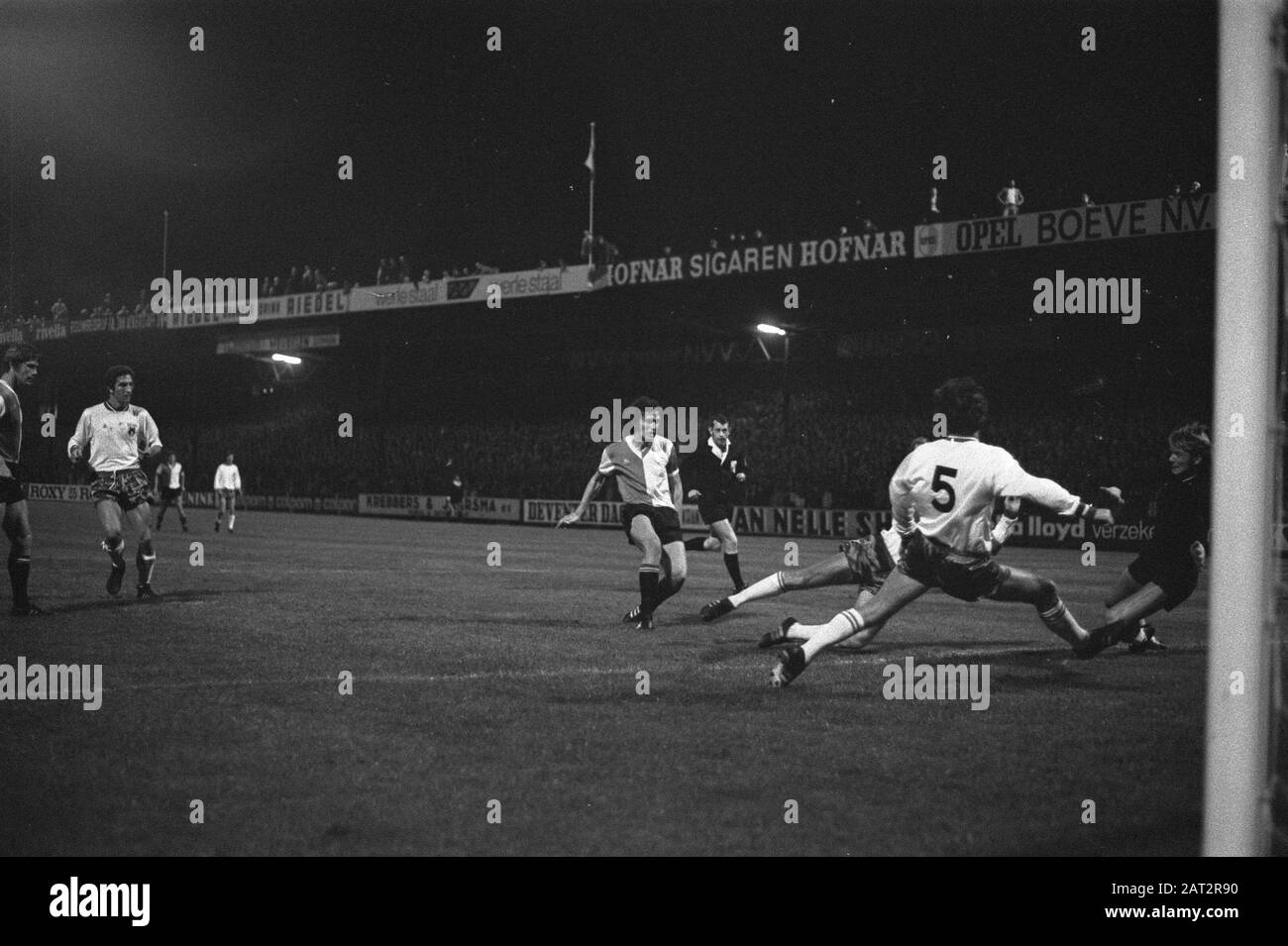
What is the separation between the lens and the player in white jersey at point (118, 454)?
1077 cm

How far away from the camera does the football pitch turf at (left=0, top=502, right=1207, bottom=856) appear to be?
4.11 meters

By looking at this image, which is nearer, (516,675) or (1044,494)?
(1044,494)

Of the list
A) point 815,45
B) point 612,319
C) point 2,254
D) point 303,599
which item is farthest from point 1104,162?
point 2,254

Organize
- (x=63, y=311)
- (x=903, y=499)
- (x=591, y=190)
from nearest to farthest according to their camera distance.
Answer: (x=903, y=499)
(x=591, y=190)
(x=63, y=311)

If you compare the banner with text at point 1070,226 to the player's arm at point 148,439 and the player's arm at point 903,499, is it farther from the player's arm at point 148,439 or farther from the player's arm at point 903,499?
the player's arm at point 148,439

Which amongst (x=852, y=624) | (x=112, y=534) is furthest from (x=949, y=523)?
(x=112, y=534)

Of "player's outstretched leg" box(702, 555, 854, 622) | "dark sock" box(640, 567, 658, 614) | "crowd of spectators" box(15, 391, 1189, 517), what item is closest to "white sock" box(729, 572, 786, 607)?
"player's outstretched leg" box(702, 555, 854, 622)

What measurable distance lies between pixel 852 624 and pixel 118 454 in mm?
7482

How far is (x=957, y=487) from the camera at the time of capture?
6836mm

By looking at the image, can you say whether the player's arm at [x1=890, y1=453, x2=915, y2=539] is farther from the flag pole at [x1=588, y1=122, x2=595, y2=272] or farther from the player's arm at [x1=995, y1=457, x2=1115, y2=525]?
the flag pole at [x1=588, y1=122, x2=595, y2=272]

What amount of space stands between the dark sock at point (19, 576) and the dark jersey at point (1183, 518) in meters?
9.16

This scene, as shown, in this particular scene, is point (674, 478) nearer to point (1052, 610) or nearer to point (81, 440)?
point (1052, 610)

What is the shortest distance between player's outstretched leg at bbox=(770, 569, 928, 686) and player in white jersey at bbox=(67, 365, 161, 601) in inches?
271
